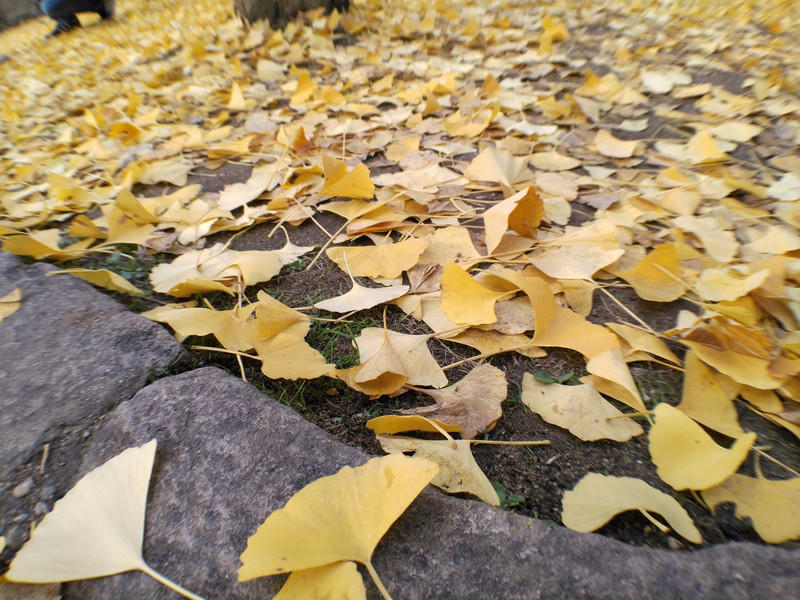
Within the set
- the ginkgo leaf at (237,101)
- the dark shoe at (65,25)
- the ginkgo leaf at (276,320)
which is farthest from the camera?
the dark shoe at (65,25)

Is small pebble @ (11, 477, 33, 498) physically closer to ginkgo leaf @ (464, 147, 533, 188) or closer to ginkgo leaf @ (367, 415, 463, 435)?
ginkgo leaf @ (367, 415, 463, 435)

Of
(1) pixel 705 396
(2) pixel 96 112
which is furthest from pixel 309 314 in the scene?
(2) pixel 96 112

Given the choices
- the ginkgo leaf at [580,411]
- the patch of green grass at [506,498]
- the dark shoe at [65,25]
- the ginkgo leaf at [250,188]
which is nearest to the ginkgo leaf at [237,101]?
the ginkgo leaf at [250,188]

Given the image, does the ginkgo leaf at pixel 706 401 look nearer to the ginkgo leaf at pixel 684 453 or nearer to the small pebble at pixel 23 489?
the ginkgo leaf at pixel 684 453

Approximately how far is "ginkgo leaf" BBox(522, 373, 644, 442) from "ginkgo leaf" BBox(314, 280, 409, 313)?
278mm

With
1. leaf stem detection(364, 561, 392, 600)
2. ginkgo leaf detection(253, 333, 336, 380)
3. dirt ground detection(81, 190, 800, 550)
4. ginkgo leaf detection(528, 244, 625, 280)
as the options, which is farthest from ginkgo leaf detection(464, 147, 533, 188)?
leaf stem detection(364, 561, 392, 600)

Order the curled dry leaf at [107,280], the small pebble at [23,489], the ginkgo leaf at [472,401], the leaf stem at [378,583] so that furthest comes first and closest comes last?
the curled dry leaf at [107,280] < the ginkgo leaf at [472,401] < the small pebble at [23,489] < the leaf stem at [378,583]

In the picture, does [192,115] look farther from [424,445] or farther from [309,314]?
[424,445]

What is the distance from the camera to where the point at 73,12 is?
338 cm

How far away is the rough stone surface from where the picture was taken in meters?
0.60

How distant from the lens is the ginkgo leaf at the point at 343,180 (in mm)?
999

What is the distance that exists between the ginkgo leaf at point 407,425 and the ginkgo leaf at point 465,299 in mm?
189

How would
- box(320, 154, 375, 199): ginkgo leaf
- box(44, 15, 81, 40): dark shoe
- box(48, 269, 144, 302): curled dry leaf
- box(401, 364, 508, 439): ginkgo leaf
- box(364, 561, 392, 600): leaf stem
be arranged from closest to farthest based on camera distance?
1. box(364, 561, 392, 600): leaf stem
2. box(401, 364, 508, 439): ginkgo leaf
3. box(48, 269, 144, 302): curled dry leaf
4. box(320, 154, 375, 199): ginkgo leaf
5. box(44, 15, 81, 40): dark shoe

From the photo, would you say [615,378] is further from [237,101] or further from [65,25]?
[65,25]
